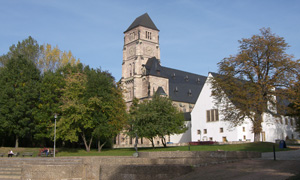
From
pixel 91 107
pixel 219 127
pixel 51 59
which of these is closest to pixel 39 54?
pixel 51 59

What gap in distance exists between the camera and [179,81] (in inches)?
3905

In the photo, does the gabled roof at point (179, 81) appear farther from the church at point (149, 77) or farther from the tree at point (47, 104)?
the tree at point (47, 104)

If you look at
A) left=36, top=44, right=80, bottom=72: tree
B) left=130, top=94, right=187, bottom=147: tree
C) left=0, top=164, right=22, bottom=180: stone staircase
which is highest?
left=36, top=44, right=80, bottom=72: tree

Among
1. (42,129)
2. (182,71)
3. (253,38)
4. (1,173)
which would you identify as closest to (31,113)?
(42,129)

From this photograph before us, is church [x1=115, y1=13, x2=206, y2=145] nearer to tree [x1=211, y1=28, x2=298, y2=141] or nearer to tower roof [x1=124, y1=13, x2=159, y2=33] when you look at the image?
tower roof [x1=124, y1=13, x2=159, y2=33]

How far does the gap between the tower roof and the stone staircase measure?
82479mm

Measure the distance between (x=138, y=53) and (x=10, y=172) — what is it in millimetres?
77318

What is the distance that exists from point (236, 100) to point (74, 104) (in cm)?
2142

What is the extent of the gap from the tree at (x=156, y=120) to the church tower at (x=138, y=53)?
4179 centimetres

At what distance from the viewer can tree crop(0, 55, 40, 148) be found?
151 feet

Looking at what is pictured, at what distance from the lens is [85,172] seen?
52.3 ft

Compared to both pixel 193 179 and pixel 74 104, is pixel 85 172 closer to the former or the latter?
pixel 193 179

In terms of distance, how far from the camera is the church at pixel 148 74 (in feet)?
296

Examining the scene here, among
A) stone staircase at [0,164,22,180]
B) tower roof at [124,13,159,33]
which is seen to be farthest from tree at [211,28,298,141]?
tower roof at [124,13,159,33]
